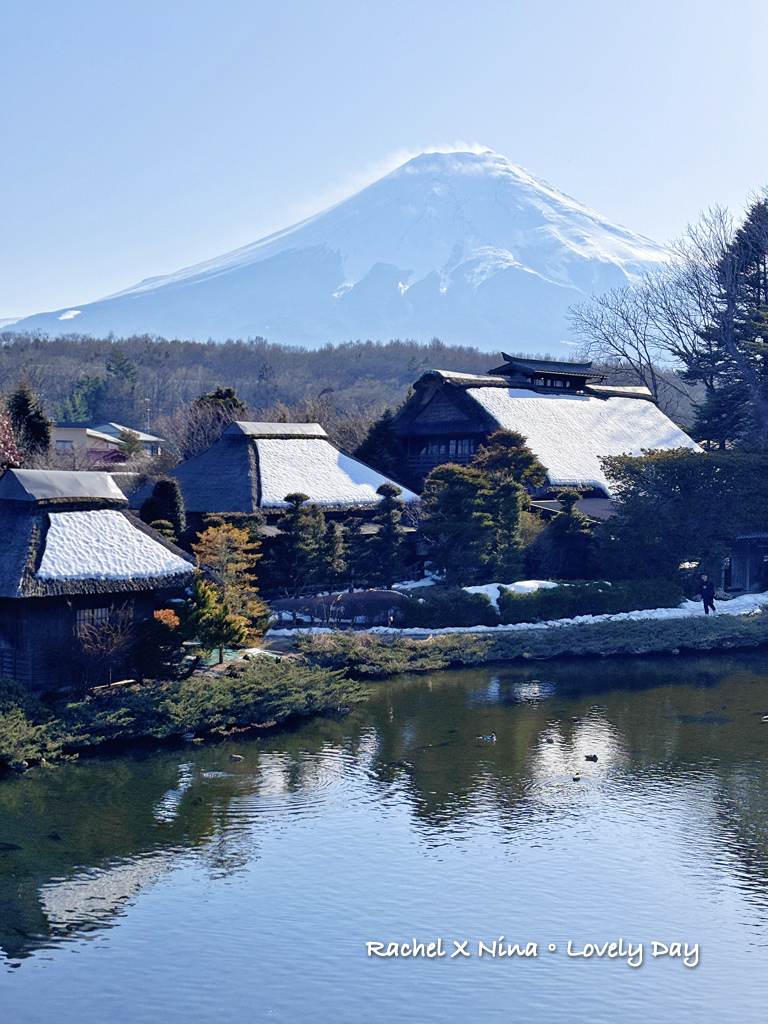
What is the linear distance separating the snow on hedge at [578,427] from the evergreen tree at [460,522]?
980 cm

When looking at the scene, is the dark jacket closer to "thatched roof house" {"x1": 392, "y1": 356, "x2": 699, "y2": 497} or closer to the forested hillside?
"thatched roof house" {"x1": 392, "y1": 356, "x2": 699, "y2": 497}

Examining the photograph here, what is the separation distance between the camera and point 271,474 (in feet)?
133

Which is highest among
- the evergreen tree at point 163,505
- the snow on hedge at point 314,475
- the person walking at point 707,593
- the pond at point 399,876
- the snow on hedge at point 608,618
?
the snow on hedge at point 314,475

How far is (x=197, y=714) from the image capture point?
23.2 m

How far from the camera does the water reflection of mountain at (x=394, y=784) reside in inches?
626

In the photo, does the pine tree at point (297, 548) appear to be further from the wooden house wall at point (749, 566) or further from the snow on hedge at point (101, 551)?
the wooden house wall at point (749, 566)

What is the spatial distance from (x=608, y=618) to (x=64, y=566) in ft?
66.6

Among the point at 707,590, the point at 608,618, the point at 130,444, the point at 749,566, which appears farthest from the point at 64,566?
the point at 130,444

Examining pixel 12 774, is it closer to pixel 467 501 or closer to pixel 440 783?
pixel 440 783

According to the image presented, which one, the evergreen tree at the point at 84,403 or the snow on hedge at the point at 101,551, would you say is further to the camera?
the evergreen tree at the point at 84,403

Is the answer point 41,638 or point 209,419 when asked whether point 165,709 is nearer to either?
point 41,638

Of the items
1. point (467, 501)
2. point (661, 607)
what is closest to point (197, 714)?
point (467, 501)

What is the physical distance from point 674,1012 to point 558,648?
70.4ft

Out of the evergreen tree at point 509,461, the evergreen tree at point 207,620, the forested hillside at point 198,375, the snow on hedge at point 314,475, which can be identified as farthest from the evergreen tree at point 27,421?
the forested hillside at point 198,375
